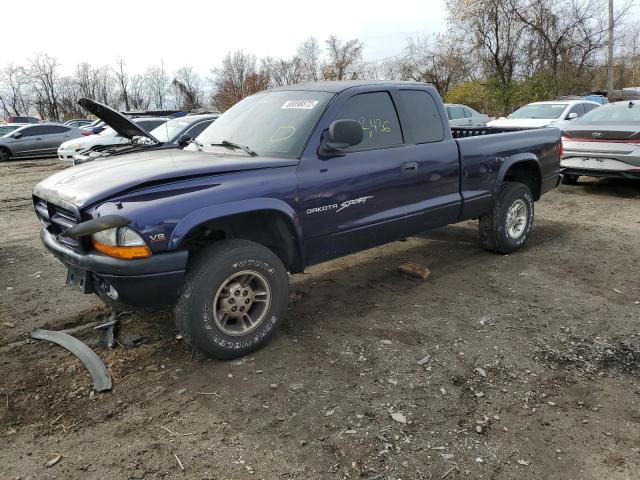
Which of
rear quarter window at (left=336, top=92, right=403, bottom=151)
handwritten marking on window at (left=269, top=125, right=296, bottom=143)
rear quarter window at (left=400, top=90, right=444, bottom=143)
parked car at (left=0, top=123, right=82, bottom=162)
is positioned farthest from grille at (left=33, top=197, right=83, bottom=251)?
parked car at (left=0, top=123, right=82, bottom=162)

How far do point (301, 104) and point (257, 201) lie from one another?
3.77ft

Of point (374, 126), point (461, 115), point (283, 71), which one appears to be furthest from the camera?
point (283, 71)

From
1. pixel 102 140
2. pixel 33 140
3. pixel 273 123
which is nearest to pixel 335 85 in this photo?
pixel 273 123

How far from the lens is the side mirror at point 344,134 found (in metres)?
3.74

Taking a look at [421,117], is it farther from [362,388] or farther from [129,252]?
[129,252]

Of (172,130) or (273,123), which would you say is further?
(172,130)

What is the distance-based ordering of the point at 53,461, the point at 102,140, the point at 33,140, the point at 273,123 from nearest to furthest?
the point at 53,461 < the point at 273,123 < the point at 102,140 < the point at 33,140

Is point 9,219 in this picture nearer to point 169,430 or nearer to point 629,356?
point 169,430

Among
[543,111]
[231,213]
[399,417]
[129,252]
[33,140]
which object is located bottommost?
[399,417]

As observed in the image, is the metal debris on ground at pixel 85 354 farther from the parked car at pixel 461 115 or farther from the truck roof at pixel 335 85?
the parked car at pixel 461 115

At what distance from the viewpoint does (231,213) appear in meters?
3.35

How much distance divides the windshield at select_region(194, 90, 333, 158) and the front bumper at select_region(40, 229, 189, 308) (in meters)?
1.22

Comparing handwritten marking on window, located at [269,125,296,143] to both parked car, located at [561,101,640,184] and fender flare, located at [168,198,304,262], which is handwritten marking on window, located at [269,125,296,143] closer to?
fender flare, located at [168,198,304,262]

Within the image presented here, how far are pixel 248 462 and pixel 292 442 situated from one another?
0.86ft
